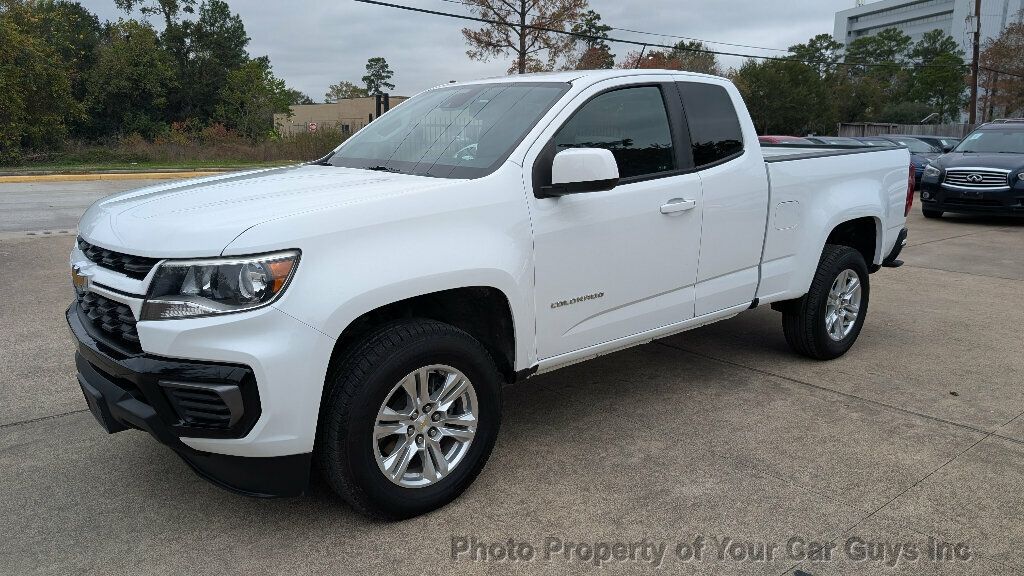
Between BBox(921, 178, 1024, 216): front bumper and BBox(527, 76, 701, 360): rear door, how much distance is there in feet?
35.2

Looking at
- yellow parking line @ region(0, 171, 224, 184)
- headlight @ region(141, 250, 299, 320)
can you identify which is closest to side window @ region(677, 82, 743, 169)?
headlight @ region(141, 250, 299, 320)

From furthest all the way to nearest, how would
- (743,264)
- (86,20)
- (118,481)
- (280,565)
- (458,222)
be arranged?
(86,20) < (743,264) < (118,481) < (458,222) < (280,565)

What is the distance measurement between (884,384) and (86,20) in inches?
2290

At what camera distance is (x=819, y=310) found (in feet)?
16.3

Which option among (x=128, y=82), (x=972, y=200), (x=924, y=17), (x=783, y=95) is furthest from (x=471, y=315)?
(x=924, y=17)

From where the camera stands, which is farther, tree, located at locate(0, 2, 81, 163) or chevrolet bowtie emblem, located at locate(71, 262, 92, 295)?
tree, located at locate(0, 2, 81, 163)

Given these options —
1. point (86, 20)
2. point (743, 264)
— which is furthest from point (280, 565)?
point (86, 20)

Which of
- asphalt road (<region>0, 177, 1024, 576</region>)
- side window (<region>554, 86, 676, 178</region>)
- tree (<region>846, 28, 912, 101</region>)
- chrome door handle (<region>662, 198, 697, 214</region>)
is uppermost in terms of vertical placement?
tree (<region>846, 28, 912, 101</region>)

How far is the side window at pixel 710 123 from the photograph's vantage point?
420 centimetres

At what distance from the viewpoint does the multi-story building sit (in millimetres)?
87500

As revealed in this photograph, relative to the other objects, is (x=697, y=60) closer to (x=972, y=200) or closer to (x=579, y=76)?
(x=972, y=200)

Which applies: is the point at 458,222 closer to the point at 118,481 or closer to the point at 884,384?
the point at 118,481

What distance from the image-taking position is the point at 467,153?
3.56 m

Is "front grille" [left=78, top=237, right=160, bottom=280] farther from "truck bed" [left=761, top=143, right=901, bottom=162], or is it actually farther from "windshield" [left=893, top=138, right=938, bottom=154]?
"windshield" [left=893, top=138, right=938, bottom=154]
